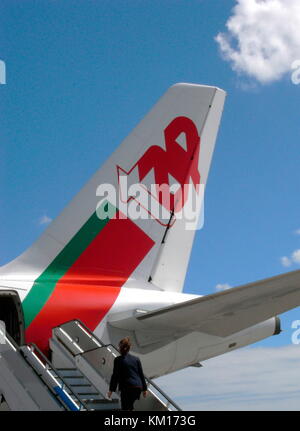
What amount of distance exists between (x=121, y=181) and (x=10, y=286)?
13.2 ft

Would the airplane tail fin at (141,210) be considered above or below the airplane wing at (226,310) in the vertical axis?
above

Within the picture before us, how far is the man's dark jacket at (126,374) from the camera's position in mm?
7574

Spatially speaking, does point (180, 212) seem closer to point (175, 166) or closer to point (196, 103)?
point (175, 166)

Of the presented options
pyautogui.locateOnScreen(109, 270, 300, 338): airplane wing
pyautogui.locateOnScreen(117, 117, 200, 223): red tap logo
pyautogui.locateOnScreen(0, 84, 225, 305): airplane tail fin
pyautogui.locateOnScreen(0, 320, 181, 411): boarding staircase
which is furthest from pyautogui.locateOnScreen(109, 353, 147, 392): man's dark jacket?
pyautogui.locateOnScreen(117, 117, 200, 223): red tap logo

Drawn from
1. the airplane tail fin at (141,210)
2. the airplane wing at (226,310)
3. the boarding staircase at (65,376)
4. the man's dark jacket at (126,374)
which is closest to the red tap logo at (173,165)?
the airplane tail fin at (141,210)

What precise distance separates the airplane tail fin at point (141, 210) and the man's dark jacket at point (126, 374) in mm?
2878

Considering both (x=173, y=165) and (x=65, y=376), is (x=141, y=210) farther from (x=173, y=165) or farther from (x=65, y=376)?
(x=65, y=376)

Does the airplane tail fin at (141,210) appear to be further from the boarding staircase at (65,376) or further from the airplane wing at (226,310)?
the airplane wing at (226,310)

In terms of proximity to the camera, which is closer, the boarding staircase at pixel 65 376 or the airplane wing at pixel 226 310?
the boarding staircase at pixel 65 376

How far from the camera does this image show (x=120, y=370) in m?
7.61

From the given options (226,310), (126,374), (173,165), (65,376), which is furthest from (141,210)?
(126,374)

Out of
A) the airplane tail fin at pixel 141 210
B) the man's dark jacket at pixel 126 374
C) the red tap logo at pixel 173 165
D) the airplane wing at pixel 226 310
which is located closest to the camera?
the man's dark jacket at pixel 126 374
